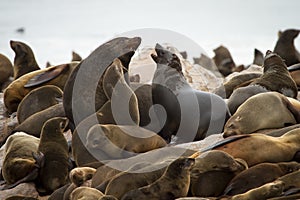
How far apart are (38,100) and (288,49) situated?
10.4ft

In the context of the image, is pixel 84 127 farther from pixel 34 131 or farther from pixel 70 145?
pixel 34 131

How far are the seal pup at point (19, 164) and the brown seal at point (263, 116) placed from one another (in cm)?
148

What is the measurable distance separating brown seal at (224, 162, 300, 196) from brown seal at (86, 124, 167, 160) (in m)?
1.18

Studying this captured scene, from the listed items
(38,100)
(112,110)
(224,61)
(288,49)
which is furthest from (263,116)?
(224,61)

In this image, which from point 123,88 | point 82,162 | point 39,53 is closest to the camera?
point 82,162

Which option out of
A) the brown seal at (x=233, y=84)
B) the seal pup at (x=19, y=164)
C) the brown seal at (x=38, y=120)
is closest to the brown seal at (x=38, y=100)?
the brown seal at (x=38, y=120)

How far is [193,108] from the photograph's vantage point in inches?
259

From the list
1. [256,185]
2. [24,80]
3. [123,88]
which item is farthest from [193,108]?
[24,80]

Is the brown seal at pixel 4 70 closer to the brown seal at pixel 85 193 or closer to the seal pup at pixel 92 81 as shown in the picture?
the seal pup at pixel 92 81

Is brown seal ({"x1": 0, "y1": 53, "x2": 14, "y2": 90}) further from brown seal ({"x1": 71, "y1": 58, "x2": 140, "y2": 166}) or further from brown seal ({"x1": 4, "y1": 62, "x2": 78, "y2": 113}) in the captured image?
brown seal ({"x1": 71, "y1": 58, "x2": 140, "y2": 166})

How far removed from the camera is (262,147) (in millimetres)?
4957

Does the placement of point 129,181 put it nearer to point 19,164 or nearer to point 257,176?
point 257,176

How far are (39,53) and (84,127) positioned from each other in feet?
43.8

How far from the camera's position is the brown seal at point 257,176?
15.0ft
